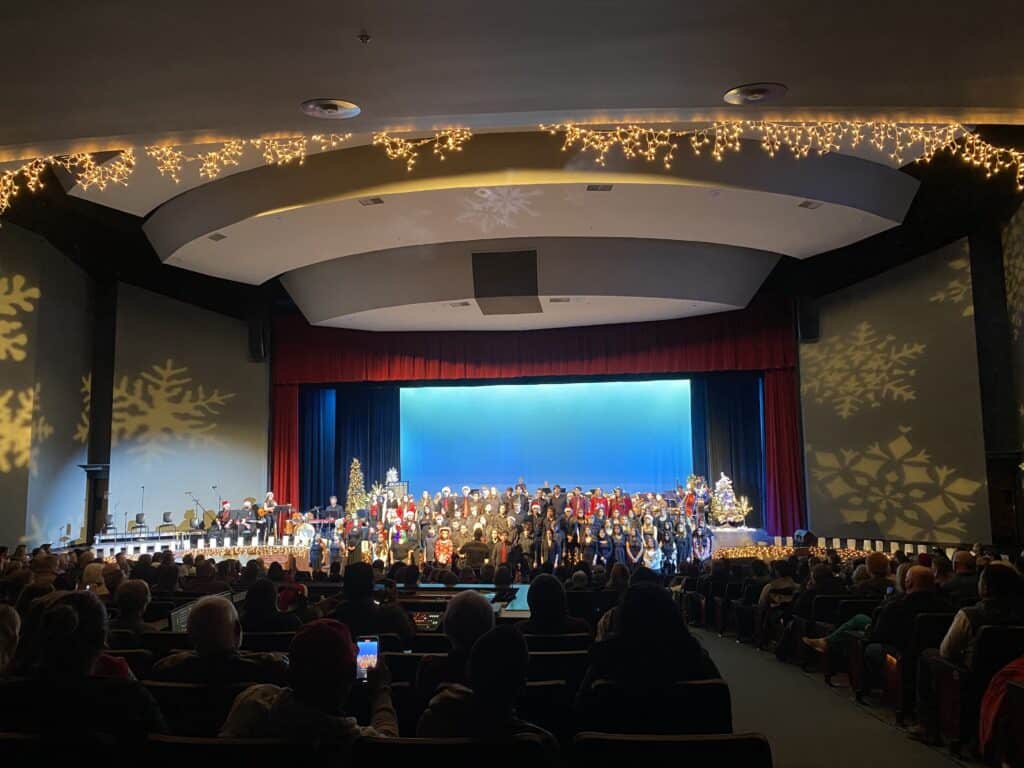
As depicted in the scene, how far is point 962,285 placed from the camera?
42.3ft

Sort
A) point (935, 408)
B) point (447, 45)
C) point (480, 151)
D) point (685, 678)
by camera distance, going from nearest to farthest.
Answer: point (685, 678)
point (447, 45)
point (480, 151)
point (935, 408)

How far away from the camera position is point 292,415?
19.0 m

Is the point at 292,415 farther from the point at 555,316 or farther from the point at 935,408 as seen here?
the point at 935,408

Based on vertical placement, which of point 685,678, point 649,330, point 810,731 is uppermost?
point 649,330

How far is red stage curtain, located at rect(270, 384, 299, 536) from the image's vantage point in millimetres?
18891

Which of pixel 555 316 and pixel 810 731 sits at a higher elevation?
pixel 555 316

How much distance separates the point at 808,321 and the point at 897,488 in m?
3.79

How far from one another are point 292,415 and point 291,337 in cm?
170

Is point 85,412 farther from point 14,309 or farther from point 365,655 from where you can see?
point 365,655

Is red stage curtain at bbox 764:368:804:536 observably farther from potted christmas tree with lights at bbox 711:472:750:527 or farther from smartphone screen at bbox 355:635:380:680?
smartphone screen at bbox 355:635:380:680

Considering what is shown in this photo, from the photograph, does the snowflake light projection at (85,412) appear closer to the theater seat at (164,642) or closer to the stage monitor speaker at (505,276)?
the stage monitor speaker at (505,276)

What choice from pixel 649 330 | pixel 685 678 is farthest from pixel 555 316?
pixel 685 678

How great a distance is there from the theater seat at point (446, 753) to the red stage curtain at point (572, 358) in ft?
52.5

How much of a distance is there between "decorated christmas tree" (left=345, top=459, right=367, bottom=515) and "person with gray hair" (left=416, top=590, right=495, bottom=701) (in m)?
17.4
